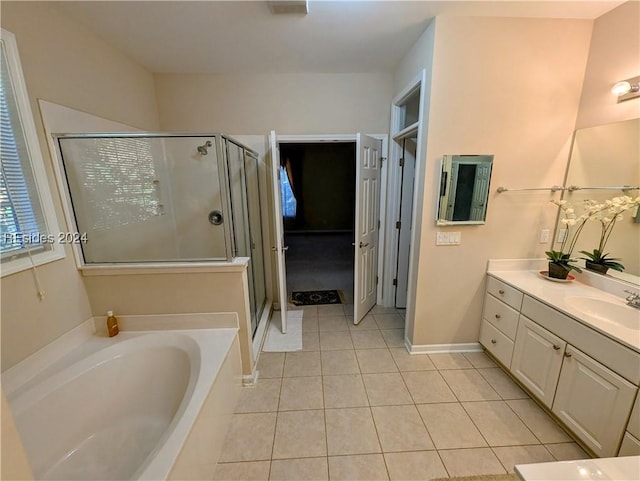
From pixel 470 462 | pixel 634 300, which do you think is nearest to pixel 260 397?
pixel 470 462

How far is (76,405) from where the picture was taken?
1490 mm

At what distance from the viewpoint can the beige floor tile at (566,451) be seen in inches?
59.4

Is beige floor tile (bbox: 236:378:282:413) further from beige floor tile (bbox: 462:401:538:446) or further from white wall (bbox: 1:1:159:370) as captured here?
beige floor tile (bbox: 462:401:538:446)

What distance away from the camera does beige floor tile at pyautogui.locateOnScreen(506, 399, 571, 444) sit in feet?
5.29

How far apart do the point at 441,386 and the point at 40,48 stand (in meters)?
3.51

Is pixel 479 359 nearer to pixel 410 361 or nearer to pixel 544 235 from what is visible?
pixel 410 361

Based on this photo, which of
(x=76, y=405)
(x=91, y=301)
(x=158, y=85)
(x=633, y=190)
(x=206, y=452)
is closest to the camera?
(x=206, y=452)

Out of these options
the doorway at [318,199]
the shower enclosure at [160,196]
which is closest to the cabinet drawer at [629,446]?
the shower enclosure at [160,196]

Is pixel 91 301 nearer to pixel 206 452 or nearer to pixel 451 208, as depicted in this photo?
pixel 206 452

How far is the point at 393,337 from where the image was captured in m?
2.65

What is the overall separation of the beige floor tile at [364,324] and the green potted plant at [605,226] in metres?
1.85

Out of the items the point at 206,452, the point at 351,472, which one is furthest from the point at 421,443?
the point at 206,452

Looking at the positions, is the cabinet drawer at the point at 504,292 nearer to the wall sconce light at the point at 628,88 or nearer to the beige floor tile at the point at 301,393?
the wall sconce light at the point at 628,88

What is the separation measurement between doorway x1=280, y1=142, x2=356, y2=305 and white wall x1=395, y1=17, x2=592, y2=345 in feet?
10.3
